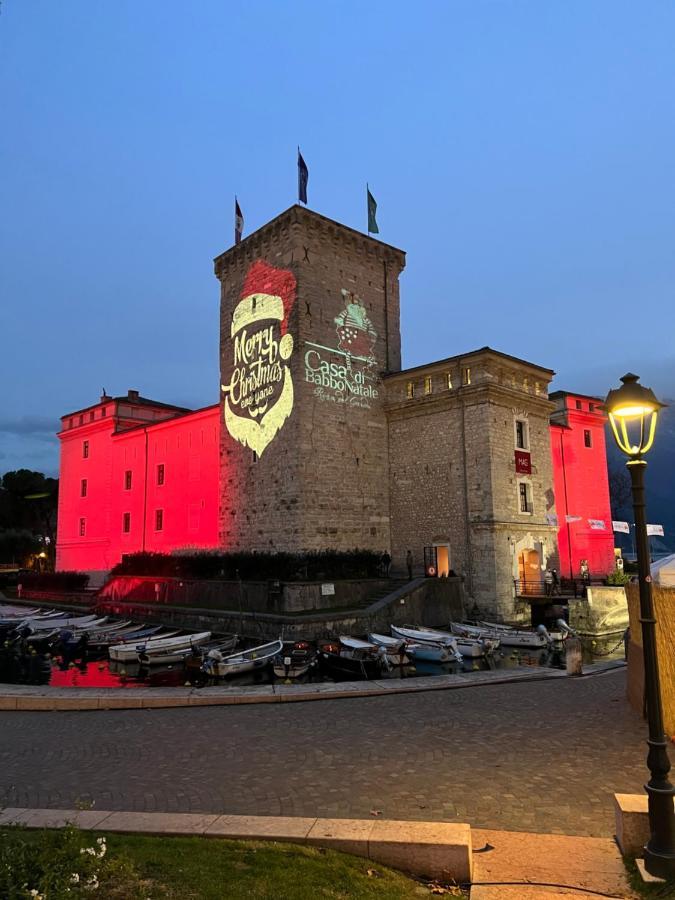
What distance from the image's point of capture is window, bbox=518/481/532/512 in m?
31.4

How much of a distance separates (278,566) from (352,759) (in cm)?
2088

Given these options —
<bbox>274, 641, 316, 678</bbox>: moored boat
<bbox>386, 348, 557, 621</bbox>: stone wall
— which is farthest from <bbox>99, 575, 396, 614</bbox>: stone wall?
<bbox>274, 641, 316, 678</bbox>: moored boat

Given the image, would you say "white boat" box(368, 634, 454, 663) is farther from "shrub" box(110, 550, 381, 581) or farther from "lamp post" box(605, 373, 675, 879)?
"lamp post" box(605, 373, 675, 879)

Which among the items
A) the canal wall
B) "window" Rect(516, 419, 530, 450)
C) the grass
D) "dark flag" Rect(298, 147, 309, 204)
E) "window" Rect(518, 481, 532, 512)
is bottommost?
the canal wall

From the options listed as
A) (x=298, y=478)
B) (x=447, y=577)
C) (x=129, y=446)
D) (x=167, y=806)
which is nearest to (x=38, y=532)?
(x=129, y=446)

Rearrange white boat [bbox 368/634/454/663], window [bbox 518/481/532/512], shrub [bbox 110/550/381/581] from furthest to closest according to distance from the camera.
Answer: window [bbox 518/481/532/512]
shrub [bbox 110/550/381/581]
white boat [bbox 368/634/454/663]

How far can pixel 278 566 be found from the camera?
29.1 metres

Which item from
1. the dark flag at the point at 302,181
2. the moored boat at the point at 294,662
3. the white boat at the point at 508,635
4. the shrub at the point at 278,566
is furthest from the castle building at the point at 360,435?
the moored boat at the point at 294,662

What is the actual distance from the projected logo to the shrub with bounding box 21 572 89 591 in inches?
752

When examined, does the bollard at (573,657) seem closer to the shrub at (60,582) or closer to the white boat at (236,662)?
the white boat at (236,662)

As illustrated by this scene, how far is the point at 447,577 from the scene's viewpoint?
2947 centimetres

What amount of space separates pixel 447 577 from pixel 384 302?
54.1 feet

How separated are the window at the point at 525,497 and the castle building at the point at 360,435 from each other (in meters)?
0.07

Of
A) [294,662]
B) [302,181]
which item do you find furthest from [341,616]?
[302,181]
